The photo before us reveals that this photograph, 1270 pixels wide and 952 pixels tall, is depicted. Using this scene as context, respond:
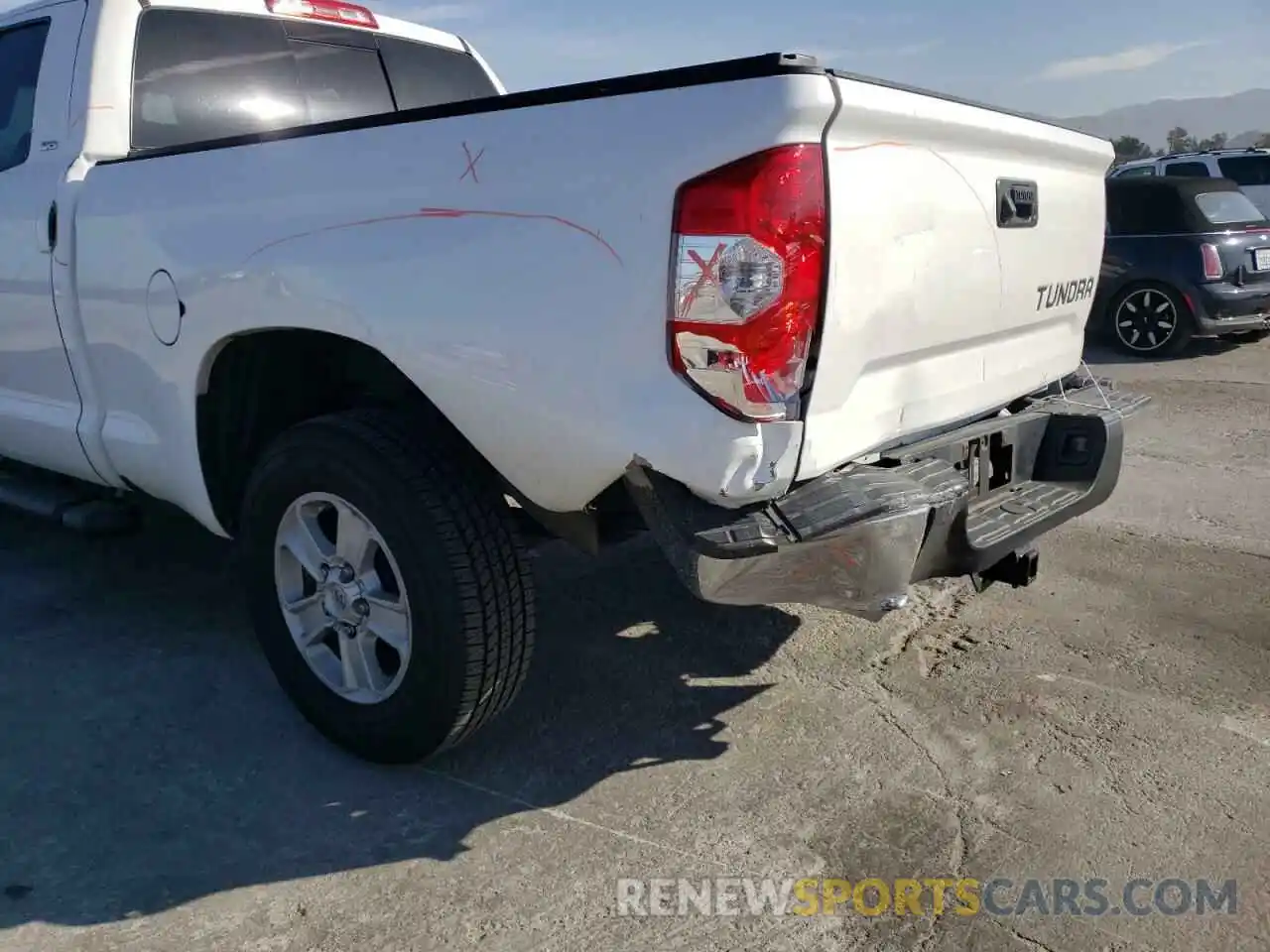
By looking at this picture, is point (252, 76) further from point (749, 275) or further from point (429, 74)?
point (749, 275)

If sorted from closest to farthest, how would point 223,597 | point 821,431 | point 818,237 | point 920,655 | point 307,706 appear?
point 818,237
point 821,431
point 307,706
point 920,655
point 223,597

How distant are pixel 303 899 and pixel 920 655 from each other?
2.13m

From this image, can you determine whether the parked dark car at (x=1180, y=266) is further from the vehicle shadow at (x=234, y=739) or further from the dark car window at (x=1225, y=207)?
the vehicle shadow at (x=234, y=739)

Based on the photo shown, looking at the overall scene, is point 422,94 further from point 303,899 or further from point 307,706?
point 303,899

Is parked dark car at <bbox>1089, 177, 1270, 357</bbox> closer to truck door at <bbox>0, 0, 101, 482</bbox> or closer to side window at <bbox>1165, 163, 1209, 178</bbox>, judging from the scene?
side window at <bbox>1165, 163, 1209, 178</bbox>

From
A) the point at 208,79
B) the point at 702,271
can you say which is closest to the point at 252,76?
the point at 208,79

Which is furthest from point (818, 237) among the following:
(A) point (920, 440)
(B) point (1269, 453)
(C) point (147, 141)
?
(B) point (1269, 453)

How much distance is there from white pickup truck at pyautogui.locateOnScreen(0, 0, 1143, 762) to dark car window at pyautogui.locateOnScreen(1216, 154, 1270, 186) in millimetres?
11684

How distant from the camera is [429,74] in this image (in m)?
4.97

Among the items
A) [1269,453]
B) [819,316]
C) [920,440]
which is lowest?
[1269,453]

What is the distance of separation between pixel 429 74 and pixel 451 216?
2.66 m

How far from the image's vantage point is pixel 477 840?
2.84 metres

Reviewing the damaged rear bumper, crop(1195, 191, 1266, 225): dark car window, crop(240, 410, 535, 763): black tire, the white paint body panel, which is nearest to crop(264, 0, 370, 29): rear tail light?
the white paint body panel

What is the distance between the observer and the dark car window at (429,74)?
15.7ft
